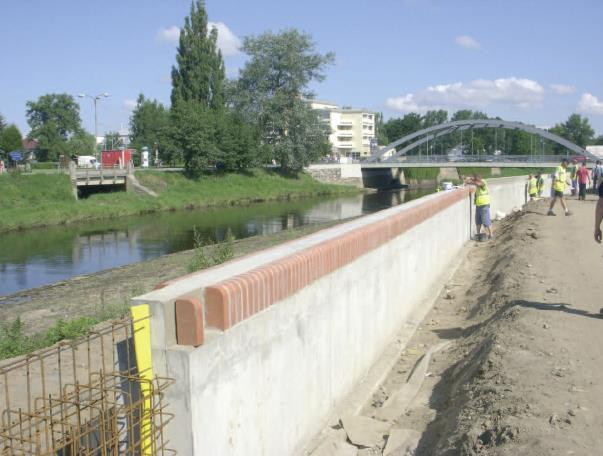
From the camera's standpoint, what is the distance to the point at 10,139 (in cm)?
6800

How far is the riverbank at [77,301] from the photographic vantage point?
9.87m

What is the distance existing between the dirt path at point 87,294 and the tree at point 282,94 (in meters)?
40.4

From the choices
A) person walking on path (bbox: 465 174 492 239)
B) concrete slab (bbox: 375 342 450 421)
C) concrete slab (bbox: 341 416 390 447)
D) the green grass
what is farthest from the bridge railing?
concrete slab (bbox: 341 416 390 447)

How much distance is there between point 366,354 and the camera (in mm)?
7141

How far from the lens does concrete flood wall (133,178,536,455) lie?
3807 millimetres

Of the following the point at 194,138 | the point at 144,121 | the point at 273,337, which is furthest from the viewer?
the point at 144,121

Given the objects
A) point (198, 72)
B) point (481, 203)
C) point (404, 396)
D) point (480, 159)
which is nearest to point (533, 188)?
point (481, 203)

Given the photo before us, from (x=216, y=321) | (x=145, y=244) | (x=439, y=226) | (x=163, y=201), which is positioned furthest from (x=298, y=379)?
(x=163, y=201)

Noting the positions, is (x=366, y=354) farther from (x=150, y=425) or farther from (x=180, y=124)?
(x=180, y=124)

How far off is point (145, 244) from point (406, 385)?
21.2 m

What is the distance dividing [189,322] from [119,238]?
25966 millimetres

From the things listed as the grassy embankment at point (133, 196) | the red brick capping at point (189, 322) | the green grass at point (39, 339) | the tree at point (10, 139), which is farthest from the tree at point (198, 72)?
the red brick capping at point (189, 322)

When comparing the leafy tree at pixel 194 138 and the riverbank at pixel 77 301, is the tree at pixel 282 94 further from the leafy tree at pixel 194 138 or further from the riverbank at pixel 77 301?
the riverbank at pixel 77 301

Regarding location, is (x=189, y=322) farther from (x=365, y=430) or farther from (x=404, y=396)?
(x=404, y=396)
